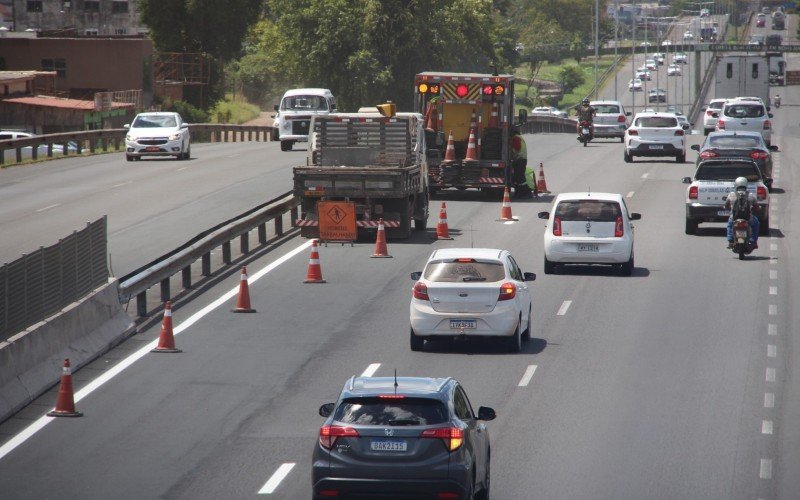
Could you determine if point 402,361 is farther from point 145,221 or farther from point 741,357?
point 145,221

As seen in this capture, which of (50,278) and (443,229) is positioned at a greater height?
(50,278)

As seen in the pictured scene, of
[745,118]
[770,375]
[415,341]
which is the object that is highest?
[745,118]

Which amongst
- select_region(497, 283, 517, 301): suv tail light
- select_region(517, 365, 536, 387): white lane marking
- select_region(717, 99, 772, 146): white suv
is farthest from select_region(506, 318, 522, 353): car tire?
select_region(717, 99, 772, 146): white suv

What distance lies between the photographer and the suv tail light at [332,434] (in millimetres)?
12039

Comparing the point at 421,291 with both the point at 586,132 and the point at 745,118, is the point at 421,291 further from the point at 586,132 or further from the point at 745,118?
the point at 745,118

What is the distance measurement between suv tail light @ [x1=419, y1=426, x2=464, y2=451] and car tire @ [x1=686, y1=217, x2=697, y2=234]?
22.7m

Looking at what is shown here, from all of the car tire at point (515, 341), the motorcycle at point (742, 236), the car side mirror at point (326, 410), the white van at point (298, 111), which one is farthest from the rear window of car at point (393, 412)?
the white van at point (298, 111)

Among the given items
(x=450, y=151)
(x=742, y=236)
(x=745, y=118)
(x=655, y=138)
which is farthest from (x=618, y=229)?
(x=745, y=118)

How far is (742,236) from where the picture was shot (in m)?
30.5

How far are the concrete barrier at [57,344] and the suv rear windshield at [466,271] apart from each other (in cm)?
462

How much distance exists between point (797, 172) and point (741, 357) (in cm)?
2953

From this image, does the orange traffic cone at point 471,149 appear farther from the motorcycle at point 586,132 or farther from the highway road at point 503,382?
the motorcycle at point 586,132

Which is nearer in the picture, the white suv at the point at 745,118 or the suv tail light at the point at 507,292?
the suv tail light at the point at 507,292

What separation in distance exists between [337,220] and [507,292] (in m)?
11.3
